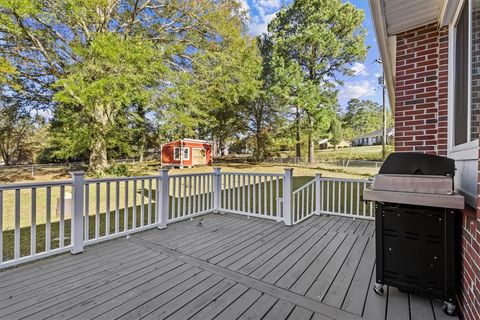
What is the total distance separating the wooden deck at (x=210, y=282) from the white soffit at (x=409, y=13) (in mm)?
2813

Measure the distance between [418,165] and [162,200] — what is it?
3491mm

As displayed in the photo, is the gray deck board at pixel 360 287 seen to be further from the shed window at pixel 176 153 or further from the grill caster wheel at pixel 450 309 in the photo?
the shed window at pixel 176 153

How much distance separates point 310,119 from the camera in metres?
18.1

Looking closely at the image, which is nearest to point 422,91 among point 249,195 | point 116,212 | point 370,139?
point 249,195

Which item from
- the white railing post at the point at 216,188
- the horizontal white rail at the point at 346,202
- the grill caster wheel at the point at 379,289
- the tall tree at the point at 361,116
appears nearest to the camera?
the grill caster wheel at the point at 379,289

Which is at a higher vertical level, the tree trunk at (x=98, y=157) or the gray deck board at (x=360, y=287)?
the tree trunk at (x=98, y=157)

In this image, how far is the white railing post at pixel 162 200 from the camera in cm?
415

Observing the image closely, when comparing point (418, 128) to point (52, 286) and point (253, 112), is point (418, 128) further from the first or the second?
point (253, 112)

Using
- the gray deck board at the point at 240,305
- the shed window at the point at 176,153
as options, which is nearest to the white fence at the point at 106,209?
the gray deck board at the point at 240,305

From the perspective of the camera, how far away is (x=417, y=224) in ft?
6.81

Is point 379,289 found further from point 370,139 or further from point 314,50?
point 370,139

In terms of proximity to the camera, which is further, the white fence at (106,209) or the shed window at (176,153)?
the shed window at (176,153)

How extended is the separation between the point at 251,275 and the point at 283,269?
14.9 inches

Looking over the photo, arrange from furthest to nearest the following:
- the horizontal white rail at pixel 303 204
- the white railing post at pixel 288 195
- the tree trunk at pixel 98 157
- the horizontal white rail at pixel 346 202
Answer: the tree trunk at pixel 98 157 < the horizontal white rail at pixel 346 202 < the horizontal white rail at pixel 303 204 < the white railing post at pixel 288 195
